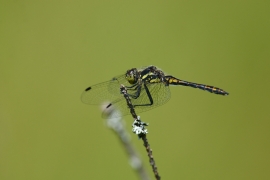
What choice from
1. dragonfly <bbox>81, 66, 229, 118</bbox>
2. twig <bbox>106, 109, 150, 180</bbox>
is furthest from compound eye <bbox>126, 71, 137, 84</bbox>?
twig <bbox>106, 109, 150, 180</bbox>

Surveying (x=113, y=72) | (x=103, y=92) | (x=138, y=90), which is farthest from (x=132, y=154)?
(x=113, y=72)

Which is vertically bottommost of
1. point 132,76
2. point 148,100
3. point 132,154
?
point 132,154

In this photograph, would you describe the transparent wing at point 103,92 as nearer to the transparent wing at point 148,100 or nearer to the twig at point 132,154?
the transparent wing at point 148,100

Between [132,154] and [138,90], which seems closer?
[132,154]

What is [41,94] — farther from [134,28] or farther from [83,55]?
[134,28]

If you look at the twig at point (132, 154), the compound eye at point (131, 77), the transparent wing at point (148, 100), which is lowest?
the twig at point (132, 154)

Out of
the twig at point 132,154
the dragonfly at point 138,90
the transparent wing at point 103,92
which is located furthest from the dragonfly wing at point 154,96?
the twig at point 132,154

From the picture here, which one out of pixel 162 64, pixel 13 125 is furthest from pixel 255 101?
pixel 13 125

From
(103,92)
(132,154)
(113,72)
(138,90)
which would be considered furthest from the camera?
(113,72)

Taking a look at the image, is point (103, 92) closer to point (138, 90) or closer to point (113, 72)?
point (138, 90)
